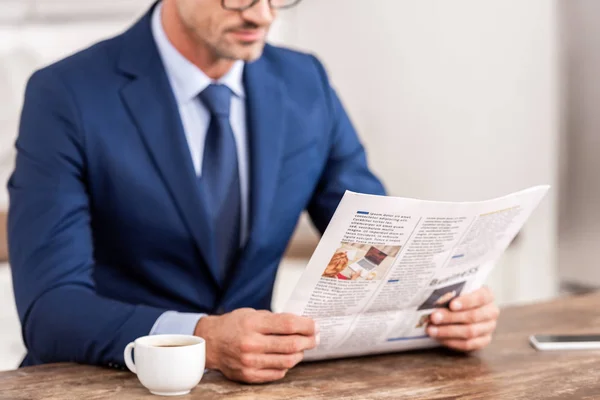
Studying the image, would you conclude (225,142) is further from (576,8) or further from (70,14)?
(576,8)

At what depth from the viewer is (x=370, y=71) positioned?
10.00ft

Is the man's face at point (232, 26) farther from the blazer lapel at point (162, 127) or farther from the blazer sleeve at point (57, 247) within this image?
the blazer sleeve at point (57, 247)

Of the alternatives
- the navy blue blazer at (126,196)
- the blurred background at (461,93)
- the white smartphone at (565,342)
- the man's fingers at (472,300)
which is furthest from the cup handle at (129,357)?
the blurred background at (461,93)

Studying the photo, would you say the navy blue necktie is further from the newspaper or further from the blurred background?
the blurred background

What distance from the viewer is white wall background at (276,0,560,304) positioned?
2.79 meters

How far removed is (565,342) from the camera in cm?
137

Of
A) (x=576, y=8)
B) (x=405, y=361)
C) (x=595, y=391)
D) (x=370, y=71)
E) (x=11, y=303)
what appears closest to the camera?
(x=595, y=391)

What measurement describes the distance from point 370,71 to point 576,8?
2.33ft

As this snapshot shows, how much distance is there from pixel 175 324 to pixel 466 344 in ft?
1.43

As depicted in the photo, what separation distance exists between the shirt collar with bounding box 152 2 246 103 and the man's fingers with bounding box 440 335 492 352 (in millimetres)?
614

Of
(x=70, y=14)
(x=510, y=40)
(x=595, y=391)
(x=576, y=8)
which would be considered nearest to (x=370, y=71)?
(x=510, y=40)

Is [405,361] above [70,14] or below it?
below

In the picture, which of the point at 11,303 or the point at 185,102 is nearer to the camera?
A: the point at 185,102

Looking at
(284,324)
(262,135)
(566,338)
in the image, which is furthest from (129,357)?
(566,338)
